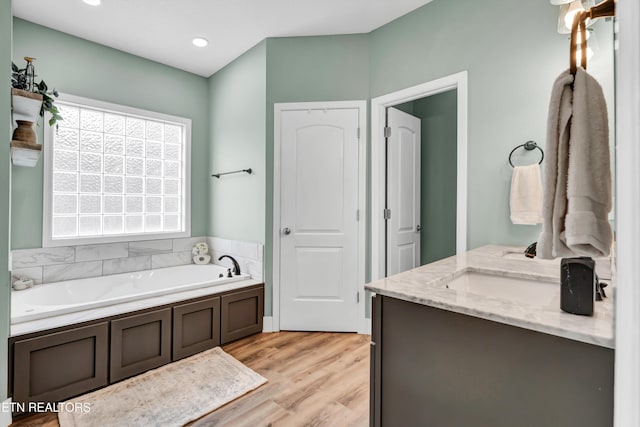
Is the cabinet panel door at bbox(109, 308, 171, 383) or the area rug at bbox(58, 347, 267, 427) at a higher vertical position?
the cabinet panel door at bbox(109, 308, 171, 383)

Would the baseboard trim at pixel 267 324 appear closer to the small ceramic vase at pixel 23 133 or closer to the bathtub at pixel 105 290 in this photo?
the bathtub at pixel 105 290

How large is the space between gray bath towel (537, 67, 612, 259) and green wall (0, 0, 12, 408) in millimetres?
2343

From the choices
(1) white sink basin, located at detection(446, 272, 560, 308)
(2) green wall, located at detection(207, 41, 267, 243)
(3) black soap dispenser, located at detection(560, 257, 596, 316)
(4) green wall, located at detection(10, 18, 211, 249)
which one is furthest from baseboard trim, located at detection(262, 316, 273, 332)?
(3) black soap dispenser, located at detection(560, 257, 596, 316)

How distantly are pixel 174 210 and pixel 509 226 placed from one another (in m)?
3.27

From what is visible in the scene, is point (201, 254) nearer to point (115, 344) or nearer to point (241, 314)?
point (241, 314)

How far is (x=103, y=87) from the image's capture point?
296 cm

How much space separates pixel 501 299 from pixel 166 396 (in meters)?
1.93

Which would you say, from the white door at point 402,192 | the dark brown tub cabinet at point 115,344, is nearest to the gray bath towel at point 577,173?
the white door at point 402,192

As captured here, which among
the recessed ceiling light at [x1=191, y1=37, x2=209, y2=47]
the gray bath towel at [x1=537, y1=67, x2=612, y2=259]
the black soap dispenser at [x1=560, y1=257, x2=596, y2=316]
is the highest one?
the recessed ceiling light at [x1=191, y1=37, x2=209, y2=47]

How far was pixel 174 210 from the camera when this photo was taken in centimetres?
355

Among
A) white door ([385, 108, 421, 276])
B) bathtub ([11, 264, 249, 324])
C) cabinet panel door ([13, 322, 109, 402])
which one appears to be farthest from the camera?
white door ([385, 108, 421, 276])

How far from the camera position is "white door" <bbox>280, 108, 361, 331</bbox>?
2.82 m

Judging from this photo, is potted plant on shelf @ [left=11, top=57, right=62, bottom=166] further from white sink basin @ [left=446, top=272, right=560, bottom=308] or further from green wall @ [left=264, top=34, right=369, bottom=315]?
white sink basin @ [left=446, top=272, right=560, bottom=308]

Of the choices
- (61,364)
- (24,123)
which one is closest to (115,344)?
(61,364)
